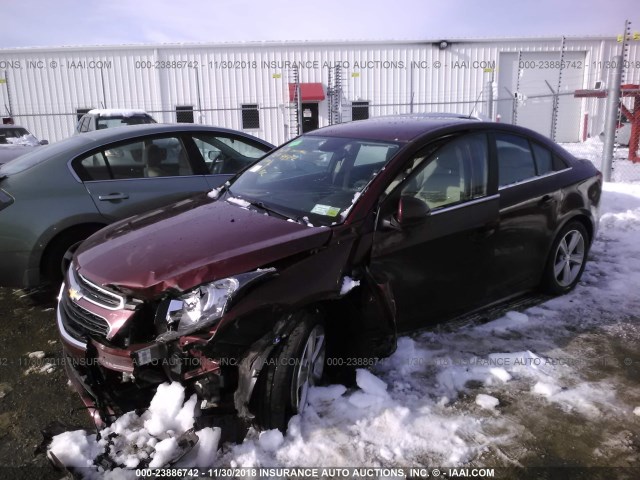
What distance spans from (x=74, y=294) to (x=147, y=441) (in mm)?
957

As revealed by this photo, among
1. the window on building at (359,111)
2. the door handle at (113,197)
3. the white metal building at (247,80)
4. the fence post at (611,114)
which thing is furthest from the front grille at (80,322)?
the window on building at (359,111)

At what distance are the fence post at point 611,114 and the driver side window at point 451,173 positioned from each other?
571 cm

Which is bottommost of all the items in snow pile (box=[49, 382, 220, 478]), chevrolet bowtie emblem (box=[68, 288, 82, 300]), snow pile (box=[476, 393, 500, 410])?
snow pile (box=[476, 393, 500, 410])

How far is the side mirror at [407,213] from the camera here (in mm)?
2906

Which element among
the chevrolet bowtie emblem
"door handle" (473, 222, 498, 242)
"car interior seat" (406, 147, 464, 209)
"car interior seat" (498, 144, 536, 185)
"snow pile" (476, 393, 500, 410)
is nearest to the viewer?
the chevrolet bowtie emblem

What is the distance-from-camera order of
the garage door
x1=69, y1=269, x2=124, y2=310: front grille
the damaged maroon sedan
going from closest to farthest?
the damaged maroon sedan < x1=69, y1=269, x2=124, y2=310: front grille < the garage door

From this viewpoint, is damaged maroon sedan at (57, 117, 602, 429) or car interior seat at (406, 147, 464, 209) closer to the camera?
damaged maroon sedan at (57, 117, 602, 429)

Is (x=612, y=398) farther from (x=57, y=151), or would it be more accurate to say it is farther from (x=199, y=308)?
(x=57, y=151)

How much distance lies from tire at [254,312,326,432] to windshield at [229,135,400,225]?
66 centimetres

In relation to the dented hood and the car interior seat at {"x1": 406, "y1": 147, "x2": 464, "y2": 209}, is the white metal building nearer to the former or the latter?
the car interior seat at {"x1": 406, "y1": 147, "x2": 464, "y2": 209}

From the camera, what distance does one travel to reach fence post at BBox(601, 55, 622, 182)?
7.88 meters

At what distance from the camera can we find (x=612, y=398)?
9.66 feet

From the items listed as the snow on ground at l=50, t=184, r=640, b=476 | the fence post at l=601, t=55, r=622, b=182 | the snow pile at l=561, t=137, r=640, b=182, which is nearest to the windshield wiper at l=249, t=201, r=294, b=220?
the snow on ground at l=50, t=184, r=640, b=476

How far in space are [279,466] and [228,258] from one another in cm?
101
